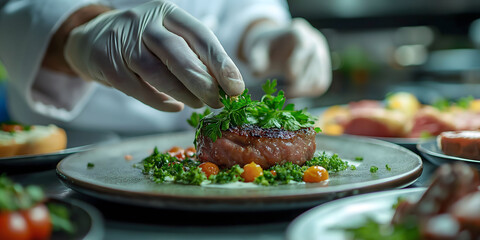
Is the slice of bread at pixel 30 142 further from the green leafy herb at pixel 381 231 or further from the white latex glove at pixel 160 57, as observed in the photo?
the green leafy herb at pixel 381 231

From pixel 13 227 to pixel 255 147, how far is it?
42.4 inches

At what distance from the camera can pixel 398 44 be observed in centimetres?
963

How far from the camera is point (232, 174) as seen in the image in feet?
5.53

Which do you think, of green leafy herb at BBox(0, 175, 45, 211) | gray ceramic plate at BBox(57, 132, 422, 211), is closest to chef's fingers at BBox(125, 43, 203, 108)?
gray ceramic plate at BBox(57, 132, 422, 211)

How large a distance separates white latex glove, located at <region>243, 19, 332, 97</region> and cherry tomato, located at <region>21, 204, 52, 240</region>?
8.99 feet

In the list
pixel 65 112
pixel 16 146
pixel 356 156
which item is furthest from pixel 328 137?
pixel 65 112

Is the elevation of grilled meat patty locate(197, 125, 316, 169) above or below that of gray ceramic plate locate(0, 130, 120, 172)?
above

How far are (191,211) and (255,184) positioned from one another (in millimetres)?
305

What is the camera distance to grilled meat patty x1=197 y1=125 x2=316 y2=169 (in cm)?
191

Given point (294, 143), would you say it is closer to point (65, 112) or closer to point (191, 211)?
point (191, 211)

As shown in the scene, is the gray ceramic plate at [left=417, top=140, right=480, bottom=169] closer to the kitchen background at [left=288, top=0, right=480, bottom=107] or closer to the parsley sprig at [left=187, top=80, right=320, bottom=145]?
the parsley sprig at [left=187, top=80, right=320, bottom=145]

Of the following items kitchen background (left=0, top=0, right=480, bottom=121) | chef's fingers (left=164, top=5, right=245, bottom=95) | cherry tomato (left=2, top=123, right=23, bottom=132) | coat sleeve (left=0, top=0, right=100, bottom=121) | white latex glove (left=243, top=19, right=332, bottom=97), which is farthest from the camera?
kitchen background (left=0, top=0, right=480, bottom=121)

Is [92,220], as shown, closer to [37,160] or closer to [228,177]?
[228,177]

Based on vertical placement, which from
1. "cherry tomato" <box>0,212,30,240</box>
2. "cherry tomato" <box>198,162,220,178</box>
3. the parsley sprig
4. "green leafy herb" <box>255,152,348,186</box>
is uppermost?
"cherry tomato" <box>0,212,30,240</box>
